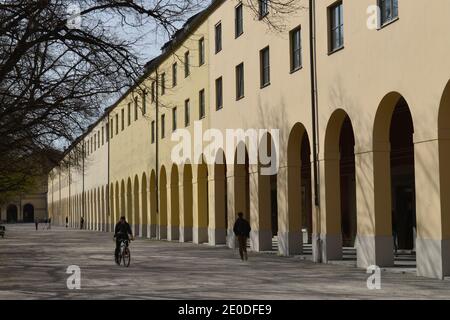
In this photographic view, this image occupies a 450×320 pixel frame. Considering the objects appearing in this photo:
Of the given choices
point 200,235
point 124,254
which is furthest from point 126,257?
point 200,235

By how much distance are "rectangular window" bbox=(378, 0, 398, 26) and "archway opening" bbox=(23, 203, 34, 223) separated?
135109 millimetres

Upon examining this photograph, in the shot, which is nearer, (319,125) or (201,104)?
(319,125)

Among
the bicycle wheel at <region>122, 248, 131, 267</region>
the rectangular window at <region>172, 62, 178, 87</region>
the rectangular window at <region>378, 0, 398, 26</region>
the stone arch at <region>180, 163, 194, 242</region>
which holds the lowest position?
the bicycle wheel at <region>122, 248, 131, 267</region>

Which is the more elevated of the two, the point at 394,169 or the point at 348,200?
the point at 394,169

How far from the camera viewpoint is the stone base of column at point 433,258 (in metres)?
16.8

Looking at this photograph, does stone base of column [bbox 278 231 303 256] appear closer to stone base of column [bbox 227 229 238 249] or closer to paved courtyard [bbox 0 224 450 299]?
paved courtyard [bbox 0 224 450 299]

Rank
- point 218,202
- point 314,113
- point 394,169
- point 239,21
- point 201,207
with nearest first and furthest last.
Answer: point 314,113 < point 394,169 < point 239,21 < point 218,202 < point 201,207

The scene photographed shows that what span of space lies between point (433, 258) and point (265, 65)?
46.3ft

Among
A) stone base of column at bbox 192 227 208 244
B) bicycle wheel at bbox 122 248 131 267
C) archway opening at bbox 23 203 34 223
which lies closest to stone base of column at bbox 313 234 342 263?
bicycle wheel at bbox 122 248 131 267

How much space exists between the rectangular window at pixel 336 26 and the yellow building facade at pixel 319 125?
2.0 inches

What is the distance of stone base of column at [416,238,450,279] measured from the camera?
1677cm

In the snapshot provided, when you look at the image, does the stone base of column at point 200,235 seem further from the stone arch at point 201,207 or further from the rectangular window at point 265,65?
the rectangular window at point 265,65

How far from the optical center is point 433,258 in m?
17.1

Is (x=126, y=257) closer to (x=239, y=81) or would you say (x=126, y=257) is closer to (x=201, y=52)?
(x=239, y=81)
